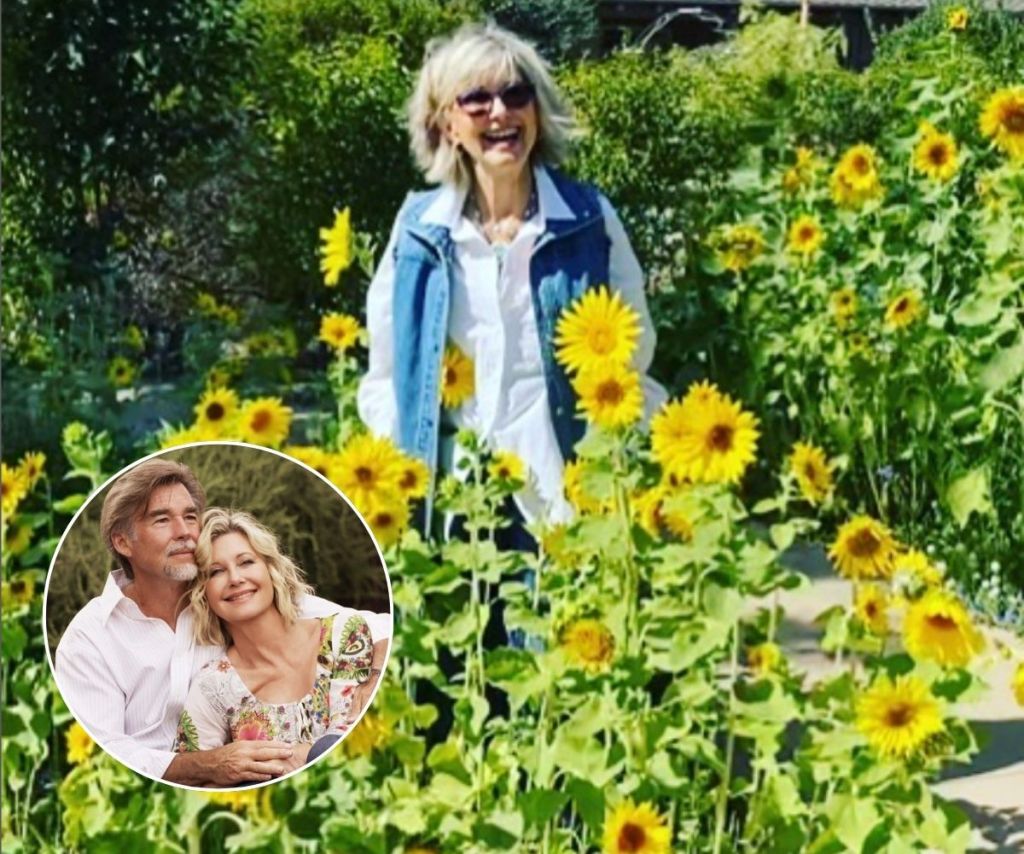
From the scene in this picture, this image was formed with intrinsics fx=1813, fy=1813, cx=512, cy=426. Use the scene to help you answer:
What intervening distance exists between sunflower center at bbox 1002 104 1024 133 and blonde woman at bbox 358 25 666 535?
1425 millimetres

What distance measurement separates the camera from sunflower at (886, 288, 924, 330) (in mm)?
4352

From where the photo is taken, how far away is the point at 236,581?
1.69m

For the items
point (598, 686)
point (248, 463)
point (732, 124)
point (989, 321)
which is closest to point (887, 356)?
point (989, 321)

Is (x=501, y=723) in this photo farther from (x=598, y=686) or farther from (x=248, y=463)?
(x=248, y=463)

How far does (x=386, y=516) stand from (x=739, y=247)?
119 inches

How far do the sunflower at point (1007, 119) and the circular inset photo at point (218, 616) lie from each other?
2.54 meters

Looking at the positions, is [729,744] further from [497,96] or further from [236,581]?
[497,96]

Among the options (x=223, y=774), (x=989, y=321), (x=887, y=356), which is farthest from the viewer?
(x=887, y=356)

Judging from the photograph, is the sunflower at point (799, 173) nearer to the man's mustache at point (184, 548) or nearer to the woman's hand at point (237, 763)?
the woman's hand at point (237, 763)

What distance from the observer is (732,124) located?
6211mm

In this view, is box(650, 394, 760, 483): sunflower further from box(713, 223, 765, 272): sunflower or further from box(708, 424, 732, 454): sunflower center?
box(713, 223, 765, 272): sunflower

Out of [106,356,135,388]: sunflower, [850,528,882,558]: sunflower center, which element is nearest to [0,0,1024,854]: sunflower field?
[850,528,882,558]: sunflower center

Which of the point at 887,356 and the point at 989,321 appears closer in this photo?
the point at 989,321

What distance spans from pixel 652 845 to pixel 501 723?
0.36m
